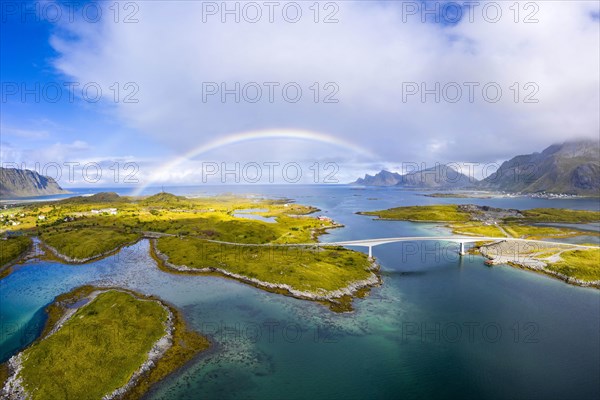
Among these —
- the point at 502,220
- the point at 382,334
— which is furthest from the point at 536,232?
the point at 382,334

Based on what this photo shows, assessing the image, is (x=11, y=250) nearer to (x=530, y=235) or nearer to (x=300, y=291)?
(x=300, y=291)

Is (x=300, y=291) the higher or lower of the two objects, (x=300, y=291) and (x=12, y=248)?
the lower

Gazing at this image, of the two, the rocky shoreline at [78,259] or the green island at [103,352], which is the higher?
the rocky shoreline at [78,259]

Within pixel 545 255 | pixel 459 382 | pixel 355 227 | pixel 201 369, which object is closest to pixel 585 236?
pixel 545 255

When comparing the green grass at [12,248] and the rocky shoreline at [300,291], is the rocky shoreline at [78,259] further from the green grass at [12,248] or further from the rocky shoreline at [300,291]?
the rocky shoreline at [300,291]

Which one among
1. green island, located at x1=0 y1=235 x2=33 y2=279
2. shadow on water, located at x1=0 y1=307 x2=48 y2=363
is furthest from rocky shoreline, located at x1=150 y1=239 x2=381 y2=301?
green island, located at x1=0 y1=235 x2=33 y2=279

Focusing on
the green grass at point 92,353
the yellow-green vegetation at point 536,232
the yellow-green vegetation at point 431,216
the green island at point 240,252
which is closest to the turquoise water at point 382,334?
the green island at point 240,252
